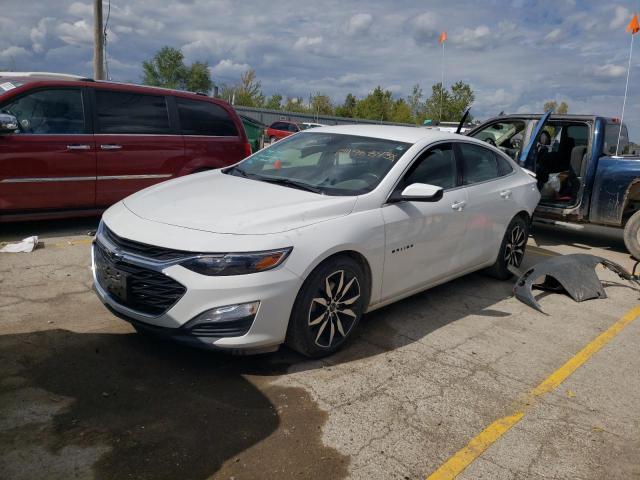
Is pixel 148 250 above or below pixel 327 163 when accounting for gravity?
below

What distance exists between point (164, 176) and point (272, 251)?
14.9ft

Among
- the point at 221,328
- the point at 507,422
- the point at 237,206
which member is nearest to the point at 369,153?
the point at 237,206

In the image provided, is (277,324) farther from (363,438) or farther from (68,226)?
(68,226)

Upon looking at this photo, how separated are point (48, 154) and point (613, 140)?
788 cm

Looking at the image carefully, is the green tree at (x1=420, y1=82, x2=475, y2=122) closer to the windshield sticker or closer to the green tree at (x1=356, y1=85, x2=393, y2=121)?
the green tree at (x1=356, y1=85, x2=393, y2=121)

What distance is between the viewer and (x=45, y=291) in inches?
189

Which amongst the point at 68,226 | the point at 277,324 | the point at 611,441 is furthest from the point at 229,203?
the point at 68,226

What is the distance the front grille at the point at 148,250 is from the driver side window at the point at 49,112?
3535 millimetres

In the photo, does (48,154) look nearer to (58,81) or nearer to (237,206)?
(58,81)

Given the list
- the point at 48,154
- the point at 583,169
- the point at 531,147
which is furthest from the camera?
the point at 583,169

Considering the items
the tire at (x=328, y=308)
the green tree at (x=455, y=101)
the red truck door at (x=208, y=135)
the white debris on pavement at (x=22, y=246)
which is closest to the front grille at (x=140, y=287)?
the tire at (x=328, y=308)

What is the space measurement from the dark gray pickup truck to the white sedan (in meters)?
3.39

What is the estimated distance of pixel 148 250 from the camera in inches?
133

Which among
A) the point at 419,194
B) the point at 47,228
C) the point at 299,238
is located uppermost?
the point at 419,194
